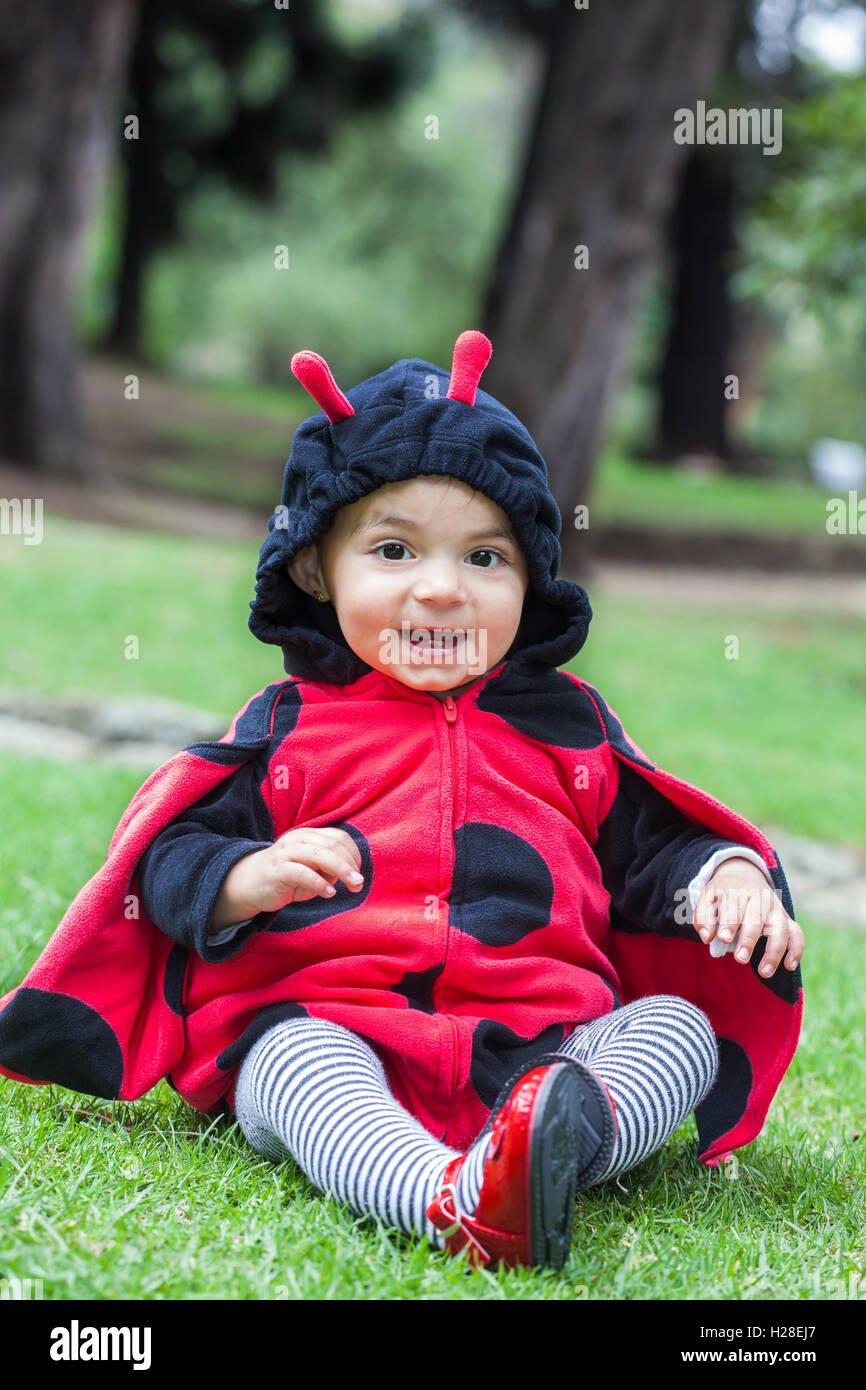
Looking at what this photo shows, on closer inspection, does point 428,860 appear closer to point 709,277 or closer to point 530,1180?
point 530,1180

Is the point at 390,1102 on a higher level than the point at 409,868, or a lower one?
lower

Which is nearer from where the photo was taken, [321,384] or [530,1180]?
[530,1180]

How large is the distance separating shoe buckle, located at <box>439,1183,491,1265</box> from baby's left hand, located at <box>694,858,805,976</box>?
552 mm

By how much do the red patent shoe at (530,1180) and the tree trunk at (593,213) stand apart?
8358 mm

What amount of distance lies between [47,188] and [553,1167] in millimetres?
11168

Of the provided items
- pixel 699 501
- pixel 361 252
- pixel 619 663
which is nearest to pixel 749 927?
pixel 619 663

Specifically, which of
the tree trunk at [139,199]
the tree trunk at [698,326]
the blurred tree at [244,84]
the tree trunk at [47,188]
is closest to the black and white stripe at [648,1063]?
the tree trunk at [47,188]

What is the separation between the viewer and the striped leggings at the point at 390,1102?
1933 millimetres

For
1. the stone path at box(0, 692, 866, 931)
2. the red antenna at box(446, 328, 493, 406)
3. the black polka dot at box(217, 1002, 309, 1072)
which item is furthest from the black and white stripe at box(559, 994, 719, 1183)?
the stone path at box(0, 692, 866, 931)

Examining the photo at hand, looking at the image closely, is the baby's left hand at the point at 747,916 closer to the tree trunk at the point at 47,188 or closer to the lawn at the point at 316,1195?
the lawn at the point at 316,1195

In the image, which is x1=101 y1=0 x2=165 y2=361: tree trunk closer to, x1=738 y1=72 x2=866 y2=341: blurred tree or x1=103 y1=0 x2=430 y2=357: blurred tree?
x1=103 y1=0 x2=430 y2=357: blurred tree

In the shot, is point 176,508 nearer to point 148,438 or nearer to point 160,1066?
point 148,438

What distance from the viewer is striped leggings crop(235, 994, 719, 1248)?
1933mm

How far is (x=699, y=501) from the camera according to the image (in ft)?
57.1
